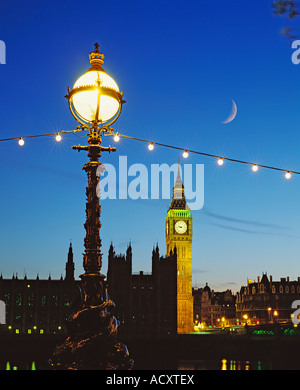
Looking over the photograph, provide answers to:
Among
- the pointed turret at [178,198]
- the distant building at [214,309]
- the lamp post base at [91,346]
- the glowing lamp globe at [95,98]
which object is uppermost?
the pointed turret at [178,198]

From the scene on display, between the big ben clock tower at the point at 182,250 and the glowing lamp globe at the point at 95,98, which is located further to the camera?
the big ben clock tower at the point at 182,250

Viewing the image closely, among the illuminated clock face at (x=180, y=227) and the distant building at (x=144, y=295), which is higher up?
the illuminated clock face at (x=180, y=227)

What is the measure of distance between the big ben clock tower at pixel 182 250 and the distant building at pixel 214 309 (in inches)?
1033

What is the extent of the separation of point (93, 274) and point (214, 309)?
120773mm

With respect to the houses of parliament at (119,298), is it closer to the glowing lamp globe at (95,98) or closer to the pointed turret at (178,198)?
the pointed turret at (178,198)

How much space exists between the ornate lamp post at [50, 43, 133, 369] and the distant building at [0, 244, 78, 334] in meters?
70.8

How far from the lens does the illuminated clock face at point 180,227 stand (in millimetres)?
101363

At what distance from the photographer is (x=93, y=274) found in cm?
466

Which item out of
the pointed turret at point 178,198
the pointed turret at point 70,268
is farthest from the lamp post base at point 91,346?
the pointed turret at point 178,198

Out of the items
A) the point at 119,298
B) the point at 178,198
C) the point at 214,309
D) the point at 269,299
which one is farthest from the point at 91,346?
the point at 214,309
